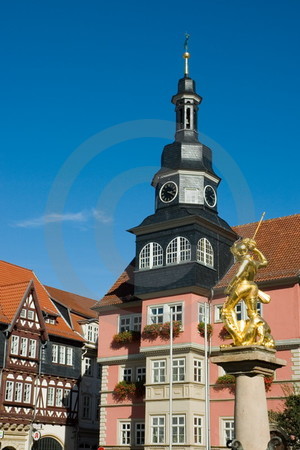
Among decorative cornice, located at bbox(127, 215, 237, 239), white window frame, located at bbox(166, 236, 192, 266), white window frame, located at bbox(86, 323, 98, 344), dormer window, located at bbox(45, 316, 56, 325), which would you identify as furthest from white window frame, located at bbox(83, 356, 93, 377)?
white window frame, located at bbox(166, 236, 192, 266)

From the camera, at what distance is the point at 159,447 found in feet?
123

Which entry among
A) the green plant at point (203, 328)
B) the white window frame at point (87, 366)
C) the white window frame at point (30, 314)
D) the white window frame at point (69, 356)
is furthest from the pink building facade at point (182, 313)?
the white window frame at point (87, 366)

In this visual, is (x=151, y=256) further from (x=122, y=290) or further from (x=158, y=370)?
(x=158, y=370)

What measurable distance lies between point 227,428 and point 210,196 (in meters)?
14.5

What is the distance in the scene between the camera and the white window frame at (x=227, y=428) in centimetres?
3734

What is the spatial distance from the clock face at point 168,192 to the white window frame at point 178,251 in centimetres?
340

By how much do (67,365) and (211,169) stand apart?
18.4 meters

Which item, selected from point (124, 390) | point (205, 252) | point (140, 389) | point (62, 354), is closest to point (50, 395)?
point (62, 354)

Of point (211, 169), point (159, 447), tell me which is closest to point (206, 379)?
point (159, 447)

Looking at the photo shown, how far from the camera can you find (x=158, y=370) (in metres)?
39.3

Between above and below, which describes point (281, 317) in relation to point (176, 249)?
below

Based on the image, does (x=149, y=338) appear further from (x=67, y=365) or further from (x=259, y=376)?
(x=259, y=376)

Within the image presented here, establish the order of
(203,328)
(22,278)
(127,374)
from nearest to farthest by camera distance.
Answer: (203,328) → (127,374) → (22,278)

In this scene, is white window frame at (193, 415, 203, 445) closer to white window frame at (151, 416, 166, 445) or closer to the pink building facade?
the pink building facade
